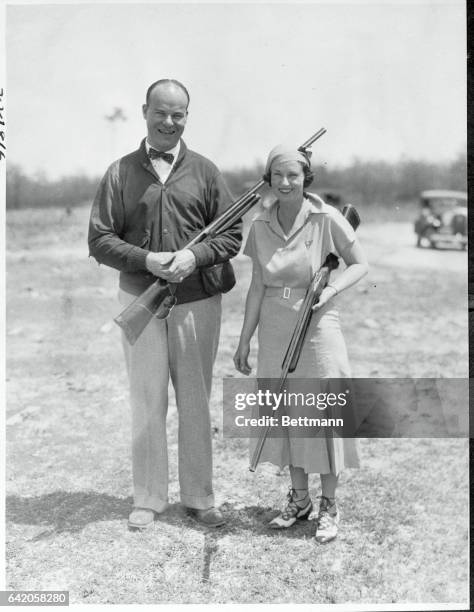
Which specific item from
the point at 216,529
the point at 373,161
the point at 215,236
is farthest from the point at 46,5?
the point at 216,529

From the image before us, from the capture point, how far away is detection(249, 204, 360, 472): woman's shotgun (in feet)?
10.6

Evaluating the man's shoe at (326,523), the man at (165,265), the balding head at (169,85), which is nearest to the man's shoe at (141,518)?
the man at (165,265)

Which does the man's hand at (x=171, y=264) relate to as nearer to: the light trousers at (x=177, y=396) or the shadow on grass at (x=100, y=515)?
the light trousers at (x=177, y=396)

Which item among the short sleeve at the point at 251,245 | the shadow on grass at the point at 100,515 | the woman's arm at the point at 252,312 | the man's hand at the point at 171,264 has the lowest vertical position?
the shadow on grass at the point at 100,515

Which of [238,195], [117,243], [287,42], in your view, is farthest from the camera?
[287,42]

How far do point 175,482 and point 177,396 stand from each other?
0.54 metres

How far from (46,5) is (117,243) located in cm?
130

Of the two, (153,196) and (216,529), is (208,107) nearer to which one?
(153,196)

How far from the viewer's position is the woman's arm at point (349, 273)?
3209 millimetres

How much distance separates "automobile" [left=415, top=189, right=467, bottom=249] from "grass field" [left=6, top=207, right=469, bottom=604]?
79 mm

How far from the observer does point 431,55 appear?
375cm

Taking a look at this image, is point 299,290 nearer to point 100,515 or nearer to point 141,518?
point 141,518

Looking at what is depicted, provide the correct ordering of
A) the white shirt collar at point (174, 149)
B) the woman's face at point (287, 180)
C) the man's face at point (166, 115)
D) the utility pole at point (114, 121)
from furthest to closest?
the utility pole at point (114, 121) < the white shirt collar at point (174, 149) < the man's face at point (166, 115) < the woman's face at point (287, 180)

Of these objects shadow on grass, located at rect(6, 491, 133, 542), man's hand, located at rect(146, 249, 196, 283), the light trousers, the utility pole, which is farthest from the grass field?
man's hand, located at rect(146, 249, 196, 283)
